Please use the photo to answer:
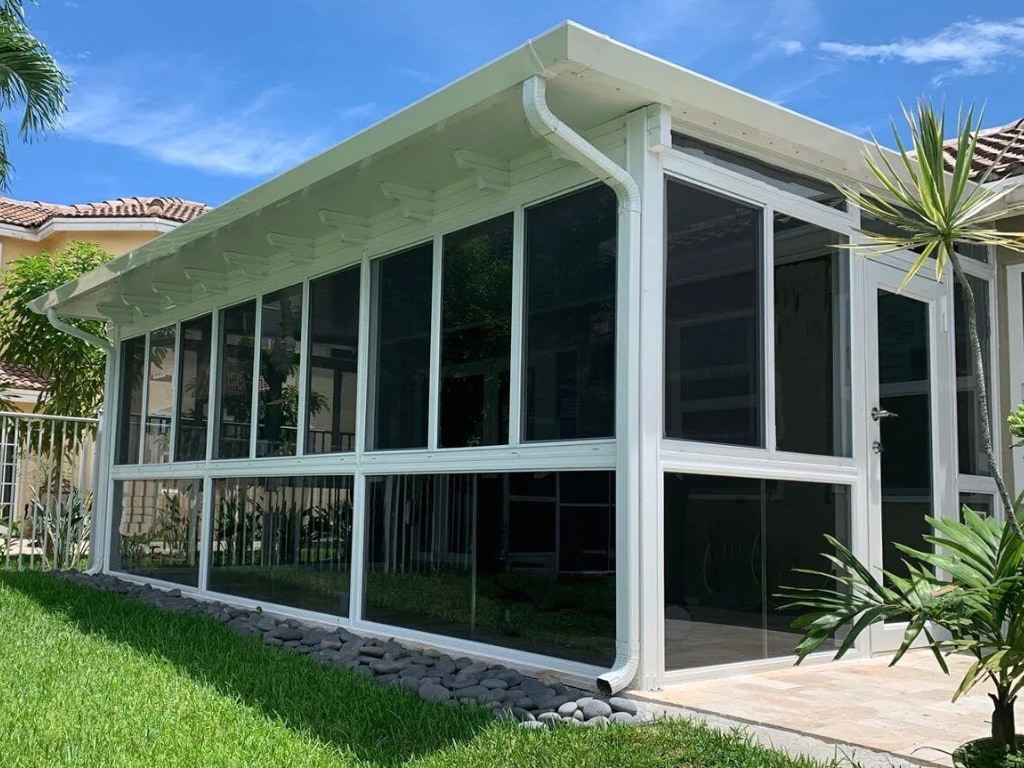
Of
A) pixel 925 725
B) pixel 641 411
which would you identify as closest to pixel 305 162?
pixel 641 411

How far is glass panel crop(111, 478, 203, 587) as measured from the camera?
820 cm

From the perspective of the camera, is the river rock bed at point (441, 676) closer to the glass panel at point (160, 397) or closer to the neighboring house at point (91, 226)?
the glass panel at point (160, 397)

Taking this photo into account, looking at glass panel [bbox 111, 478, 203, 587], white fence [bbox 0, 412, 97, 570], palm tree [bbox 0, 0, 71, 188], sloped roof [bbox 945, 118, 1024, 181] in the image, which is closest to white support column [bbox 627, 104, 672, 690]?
sloped roof [bbox 945, 118, 1024, 181]

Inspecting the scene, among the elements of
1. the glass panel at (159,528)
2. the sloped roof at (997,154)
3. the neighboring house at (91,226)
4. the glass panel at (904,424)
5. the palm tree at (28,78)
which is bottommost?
the glass panel at (159,528)

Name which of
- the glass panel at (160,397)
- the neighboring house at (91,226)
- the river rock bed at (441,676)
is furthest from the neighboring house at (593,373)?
the neighboring house at (91,226)

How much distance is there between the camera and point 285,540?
693 centimetres

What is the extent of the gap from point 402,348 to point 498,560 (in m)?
1.59

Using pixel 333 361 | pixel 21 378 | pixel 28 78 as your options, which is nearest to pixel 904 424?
pixel 333 361

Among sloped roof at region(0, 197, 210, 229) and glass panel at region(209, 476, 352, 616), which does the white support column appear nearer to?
glass panel at region(209, 476, 352, 616)

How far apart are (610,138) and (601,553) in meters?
1.99

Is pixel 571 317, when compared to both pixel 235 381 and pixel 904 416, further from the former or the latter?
pixel 235 381

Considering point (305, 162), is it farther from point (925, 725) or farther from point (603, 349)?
point (925, 725)

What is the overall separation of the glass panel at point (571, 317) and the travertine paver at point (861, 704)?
51.3 inches

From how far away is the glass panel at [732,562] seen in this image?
4.46m
